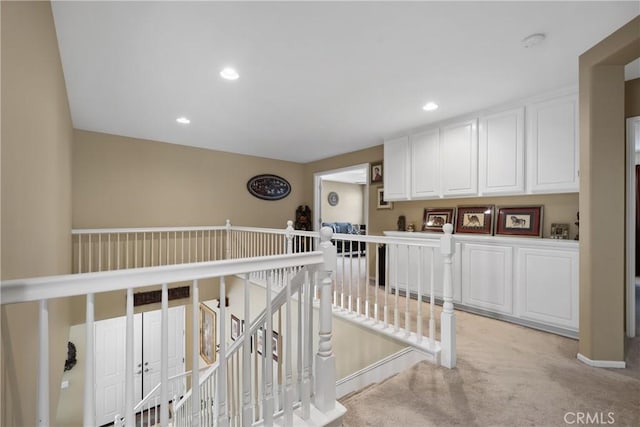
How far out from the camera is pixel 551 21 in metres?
1.79

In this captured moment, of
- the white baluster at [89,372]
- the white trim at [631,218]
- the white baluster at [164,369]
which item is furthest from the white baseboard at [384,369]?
the white trim at [631,218]

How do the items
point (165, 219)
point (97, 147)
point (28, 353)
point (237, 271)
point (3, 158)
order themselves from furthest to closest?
point (165, 219)
point (97, 147)
point (28, 353)
point (237, 271)
point (3, 158)

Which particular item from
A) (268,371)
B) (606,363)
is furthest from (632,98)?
(268,371)

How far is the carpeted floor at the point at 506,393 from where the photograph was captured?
5.21ft

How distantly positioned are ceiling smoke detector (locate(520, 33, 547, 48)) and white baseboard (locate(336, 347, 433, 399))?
7.88 feet

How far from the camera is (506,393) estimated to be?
1.81 meters

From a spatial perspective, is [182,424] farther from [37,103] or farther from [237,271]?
[37,103]

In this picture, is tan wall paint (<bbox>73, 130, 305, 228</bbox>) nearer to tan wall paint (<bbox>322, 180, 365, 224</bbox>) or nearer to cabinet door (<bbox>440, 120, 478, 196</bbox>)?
cabinet door (<bbox>440, 120, 478, 196</bbox>)

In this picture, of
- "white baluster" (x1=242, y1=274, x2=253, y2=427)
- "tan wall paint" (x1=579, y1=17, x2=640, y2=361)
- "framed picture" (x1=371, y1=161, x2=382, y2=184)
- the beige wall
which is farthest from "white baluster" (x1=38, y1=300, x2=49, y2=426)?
"framed picture" (x1=371, y1=161, x2=382, y2=184)

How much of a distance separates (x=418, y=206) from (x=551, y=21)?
8.69ft

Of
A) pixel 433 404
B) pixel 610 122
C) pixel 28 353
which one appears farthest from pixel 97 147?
pixel 610 122

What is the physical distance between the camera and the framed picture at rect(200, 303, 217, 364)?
5.91 m

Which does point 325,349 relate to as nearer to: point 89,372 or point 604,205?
point 89,372

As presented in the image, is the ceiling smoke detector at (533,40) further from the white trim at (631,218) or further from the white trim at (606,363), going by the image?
the white trim at (606,363)
